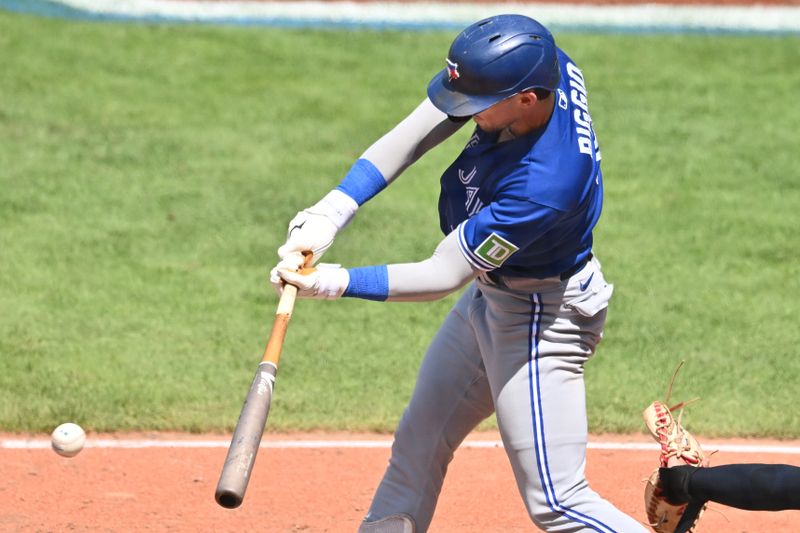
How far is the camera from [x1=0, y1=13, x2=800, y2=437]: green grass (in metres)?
7.14

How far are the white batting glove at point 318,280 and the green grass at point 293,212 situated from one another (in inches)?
103

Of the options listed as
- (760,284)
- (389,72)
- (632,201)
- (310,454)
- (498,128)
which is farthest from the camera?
(389,72)

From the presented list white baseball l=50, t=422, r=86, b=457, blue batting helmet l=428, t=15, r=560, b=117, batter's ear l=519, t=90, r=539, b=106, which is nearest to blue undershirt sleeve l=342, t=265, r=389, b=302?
blue batting helmet l=428, t=15, r=560, b=117

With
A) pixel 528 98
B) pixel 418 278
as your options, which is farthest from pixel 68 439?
pixel 528 98

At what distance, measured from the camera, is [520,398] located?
4.29 metres

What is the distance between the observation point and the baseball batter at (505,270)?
13.2ft

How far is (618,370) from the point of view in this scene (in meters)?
7.40

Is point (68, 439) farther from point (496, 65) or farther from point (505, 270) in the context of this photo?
point (496, 65)

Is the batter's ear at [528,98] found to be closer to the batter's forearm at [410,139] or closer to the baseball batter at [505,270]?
the baseball batter at [505,270]

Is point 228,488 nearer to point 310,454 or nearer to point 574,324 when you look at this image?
point 574,324

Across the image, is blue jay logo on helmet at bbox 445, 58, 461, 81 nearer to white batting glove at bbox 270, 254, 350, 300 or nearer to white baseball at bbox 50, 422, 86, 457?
white batting glove at bbox 270, 254, 350, 300

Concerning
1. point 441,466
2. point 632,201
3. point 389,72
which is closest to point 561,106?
point 441,466

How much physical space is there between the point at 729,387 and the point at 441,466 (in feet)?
9.86

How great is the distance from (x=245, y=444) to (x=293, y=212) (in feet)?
18.8
